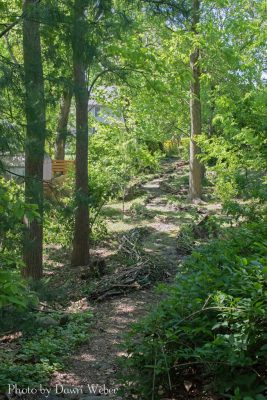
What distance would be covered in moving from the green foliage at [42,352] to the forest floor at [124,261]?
0.13m

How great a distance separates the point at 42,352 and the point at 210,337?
313 cm

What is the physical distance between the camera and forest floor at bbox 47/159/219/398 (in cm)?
521

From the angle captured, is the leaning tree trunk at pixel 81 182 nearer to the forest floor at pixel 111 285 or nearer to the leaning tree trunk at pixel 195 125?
the forest floor at pixel 111 285

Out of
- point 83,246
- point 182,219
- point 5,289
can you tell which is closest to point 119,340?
point 5,289

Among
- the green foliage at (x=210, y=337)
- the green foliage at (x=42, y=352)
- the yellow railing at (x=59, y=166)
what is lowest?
the green foliage at (x=42, y=352)

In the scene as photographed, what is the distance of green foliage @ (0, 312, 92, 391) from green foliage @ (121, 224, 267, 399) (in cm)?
169

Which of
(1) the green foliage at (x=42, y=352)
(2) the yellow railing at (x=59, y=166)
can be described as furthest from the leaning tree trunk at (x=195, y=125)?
(1) the green foliage at (x=42, y=352)

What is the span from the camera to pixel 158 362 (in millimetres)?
2959

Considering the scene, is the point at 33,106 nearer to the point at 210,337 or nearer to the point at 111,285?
the point at 111,285

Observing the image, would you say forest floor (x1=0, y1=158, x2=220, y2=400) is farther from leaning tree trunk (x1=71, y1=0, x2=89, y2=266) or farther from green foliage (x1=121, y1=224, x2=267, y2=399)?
Answer: leaning tree trunk (x1=71, y1=0, x2=89, y2=266)

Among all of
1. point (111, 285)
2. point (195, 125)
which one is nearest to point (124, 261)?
point (111, 285)

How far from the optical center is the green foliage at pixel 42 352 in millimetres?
4688

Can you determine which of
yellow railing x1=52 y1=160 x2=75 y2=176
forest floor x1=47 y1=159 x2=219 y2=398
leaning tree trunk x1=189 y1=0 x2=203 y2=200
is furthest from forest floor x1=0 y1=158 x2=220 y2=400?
yellow railing x1=52 y1=160 x2=75 y2=176

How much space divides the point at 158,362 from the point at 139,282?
5.76 m
